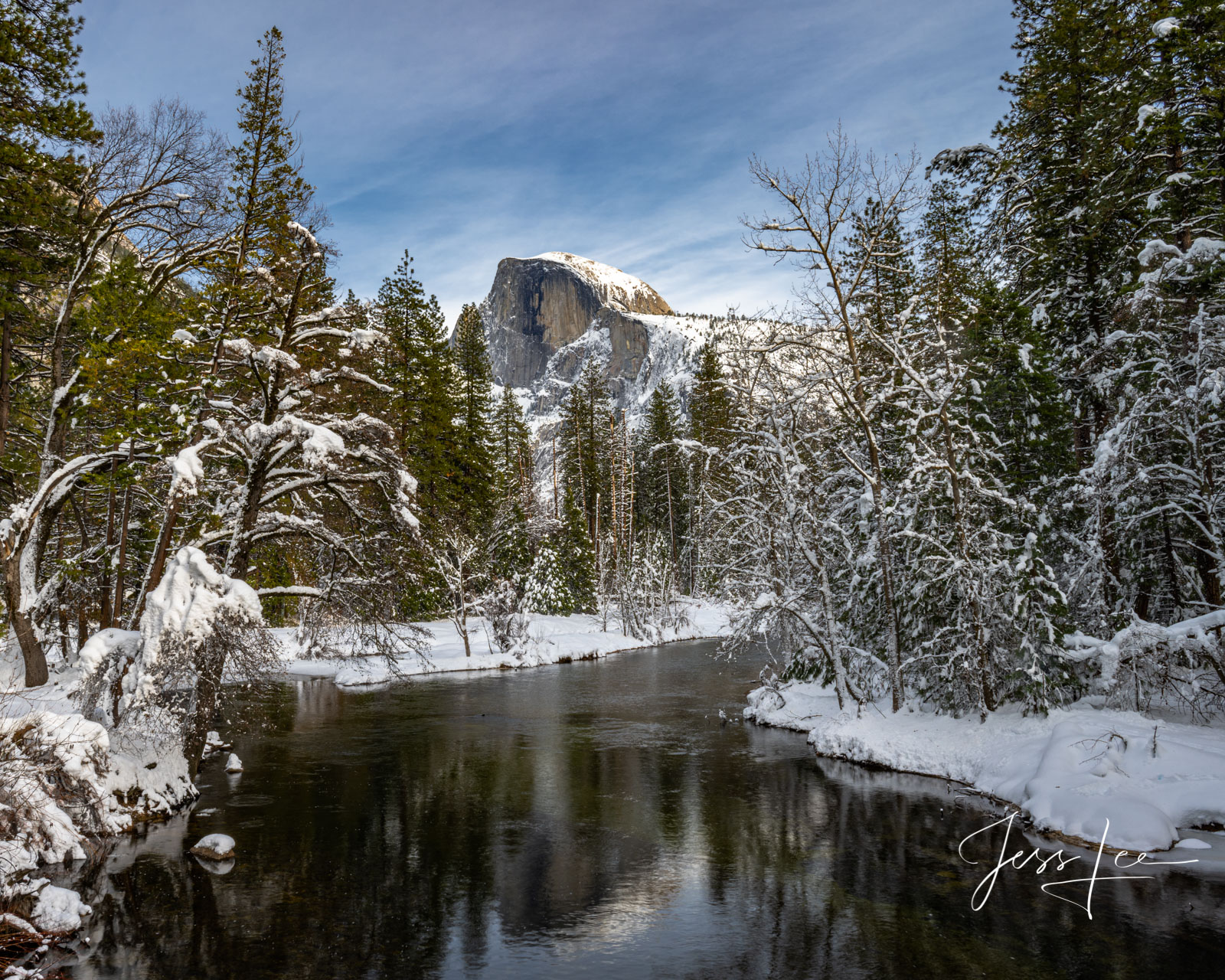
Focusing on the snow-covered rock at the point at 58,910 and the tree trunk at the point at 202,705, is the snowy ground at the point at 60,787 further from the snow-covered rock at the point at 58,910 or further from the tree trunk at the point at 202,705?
the tree trunk at the point at 202,705

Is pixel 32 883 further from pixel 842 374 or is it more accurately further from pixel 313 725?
pixel 842 374

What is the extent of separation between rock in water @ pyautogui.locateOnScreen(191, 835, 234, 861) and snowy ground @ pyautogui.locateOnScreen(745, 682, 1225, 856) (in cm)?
1248

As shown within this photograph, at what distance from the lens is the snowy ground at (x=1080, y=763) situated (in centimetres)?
1095

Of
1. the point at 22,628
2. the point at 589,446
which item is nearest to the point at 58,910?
the point at 22,628

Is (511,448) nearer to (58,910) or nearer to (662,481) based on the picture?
(662,481)

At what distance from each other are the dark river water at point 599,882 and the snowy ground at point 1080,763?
646mm

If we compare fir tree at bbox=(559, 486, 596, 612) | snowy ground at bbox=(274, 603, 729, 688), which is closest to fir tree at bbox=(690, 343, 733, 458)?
fir tree at bbox=(559, 486, 596, 612)

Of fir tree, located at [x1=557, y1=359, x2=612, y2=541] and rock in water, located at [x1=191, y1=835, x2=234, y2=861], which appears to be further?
fir tree, located at [x1=557, y1=359, x2=612, y2=541]

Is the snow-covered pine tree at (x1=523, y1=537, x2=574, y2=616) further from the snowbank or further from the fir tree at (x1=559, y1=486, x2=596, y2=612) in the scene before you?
the snowbank

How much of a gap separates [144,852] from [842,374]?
668 inches

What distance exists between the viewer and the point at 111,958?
814 cm
